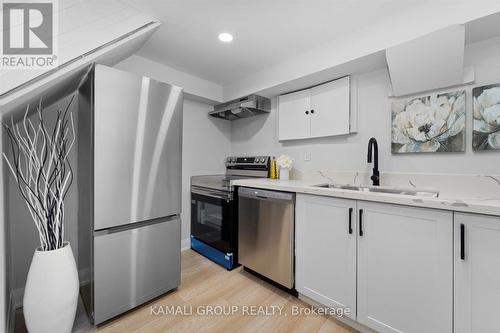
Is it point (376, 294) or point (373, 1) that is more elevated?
point (373, 1)

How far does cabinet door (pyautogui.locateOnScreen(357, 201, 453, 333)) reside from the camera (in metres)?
1.12

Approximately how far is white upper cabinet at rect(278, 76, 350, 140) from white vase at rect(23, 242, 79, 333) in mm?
2230

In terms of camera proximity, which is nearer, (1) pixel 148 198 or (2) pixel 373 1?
(2) pixel 373 1

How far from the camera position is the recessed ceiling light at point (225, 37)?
5.87 feet

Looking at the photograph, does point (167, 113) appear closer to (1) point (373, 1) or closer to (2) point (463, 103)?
(1) point (373, 1)

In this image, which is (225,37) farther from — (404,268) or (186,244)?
(186,244)

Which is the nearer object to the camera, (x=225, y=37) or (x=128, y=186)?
(x=128, y=186)

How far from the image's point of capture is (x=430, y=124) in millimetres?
1658

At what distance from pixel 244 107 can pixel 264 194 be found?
1.14m

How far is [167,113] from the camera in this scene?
1.75 metres

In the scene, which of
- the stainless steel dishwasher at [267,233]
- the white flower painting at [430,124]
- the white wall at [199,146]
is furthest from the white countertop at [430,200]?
the white wall at [199,146]

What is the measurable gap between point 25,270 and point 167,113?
1.70 metres

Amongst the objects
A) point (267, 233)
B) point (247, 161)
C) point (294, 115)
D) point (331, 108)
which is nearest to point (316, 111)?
point (331, 108)

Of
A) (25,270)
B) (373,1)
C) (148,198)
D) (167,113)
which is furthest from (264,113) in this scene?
(25,270)
